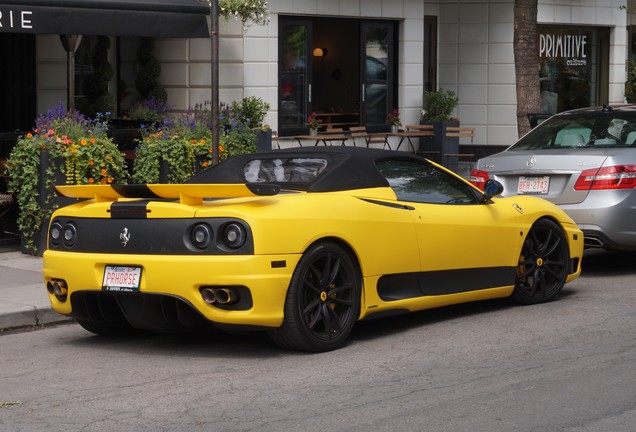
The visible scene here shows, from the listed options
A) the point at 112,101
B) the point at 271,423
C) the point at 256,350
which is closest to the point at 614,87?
the point at 112,101

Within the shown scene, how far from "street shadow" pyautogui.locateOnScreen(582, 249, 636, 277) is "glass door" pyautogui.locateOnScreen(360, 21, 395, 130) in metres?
7.90

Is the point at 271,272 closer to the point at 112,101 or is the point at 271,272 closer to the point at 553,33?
the point at 112,101

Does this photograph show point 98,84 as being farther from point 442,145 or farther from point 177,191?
point 177,191

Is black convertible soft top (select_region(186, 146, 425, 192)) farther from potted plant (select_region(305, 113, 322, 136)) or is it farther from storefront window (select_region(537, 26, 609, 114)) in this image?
storefront window (select_region(537, 26, 609, 114))

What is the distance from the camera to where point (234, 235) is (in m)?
7.43

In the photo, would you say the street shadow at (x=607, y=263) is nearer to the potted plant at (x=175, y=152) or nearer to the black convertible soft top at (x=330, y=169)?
the black convertible soft top at (x=330, y=169)

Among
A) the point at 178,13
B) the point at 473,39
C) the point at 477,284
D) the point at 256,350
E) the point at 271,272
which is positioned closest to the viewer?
the point at 271,272

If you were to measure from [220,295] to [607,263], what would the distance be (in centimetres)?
625

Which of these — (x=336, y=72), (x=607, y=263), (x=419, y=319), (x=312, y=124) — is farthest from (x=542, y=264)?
(x=336, y=72)

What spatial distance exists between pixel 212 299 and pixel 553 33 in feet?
61.2

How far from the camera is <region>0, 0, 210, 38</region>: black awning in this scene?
13.2 metres

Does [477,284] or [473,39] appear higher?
[473,39]

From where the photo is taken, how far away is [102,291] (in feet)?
25.6

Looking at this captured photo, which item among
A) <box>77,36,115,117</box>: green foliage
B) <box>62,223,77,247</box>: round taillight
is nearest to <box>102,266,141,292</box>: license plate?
<box>62,223,77,247</box>: round taillight
